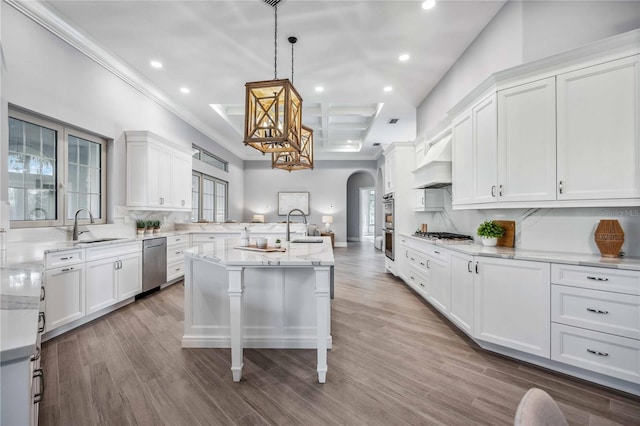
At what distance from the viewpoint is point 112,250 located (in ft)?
Result: 10.4

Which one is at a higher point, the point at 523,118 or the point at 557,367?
the point at 523,118

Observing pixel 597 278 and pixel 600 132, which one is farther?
pixel 600 132

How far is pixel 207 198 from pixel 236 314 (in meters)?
5.82

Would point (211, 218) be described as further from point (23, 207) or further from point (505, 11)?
point (505, 11)

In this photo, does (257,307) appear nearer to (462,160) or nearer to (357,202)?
(462,160)

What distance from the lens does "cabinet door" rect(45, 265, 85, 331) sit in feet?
8.09

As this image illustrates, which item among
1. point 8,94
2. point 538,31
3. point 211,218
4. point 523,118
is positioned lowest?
point 211,218

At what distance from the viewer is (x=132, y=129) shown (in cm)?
410

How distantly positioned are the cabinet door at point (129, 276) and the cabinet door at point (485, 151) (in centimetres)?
425

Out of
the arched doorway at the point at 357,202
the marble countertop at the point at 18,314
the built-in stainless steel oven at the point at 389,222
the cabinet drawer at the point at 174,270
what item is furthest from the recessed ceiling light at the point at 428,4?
the arched doorway at the point at 357,202

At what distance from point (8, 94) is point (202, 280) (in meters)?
2.51

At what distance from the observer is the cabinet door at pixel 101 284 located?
9.46 feet

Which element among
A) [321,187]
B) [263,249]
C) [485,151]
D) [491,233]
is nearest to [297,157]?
[263,249]

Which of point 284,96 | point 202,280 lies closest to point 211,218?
point 202,280
